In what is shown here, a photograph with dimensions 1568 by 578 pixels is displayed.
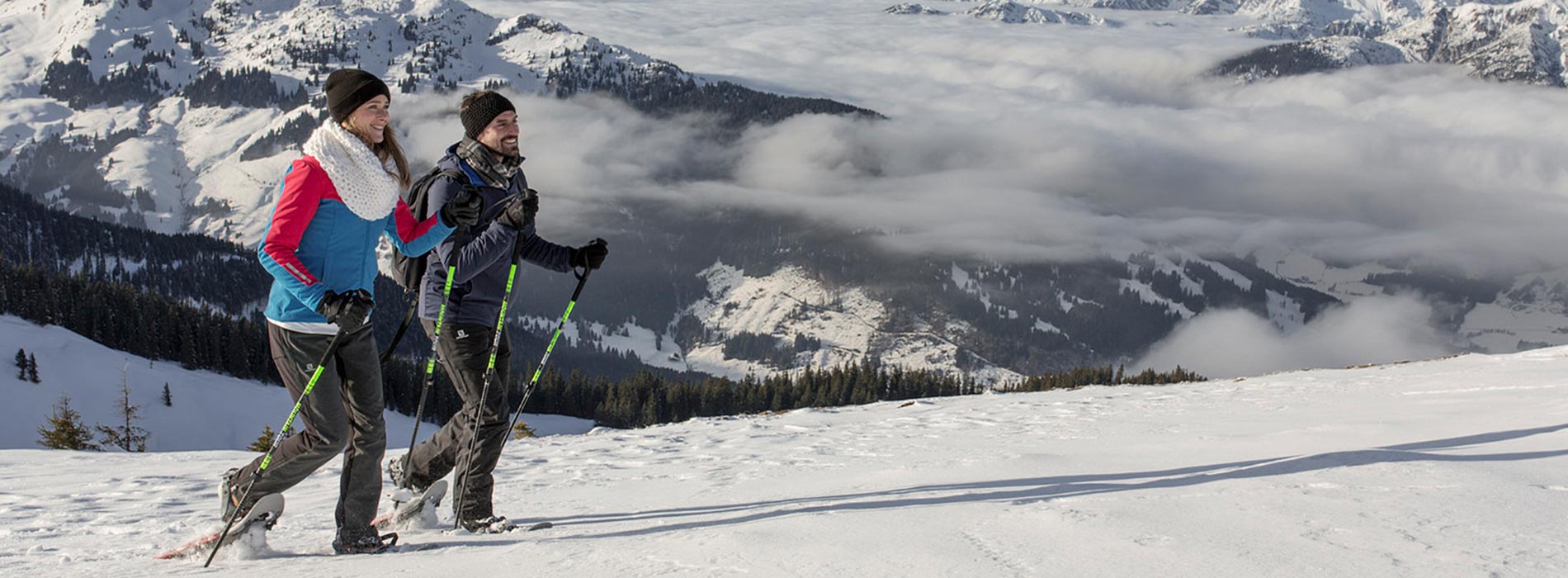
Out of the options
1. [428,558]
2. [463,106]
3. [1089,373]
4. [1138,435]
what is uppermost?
[463,106]

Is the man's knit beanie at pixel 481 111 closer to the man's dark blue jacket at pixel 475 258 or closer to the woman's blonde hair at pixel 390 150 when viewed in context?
the man's dark blue jacket at pixel 475 258

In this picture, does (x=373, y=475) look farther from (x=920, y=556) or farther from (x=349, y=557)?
(x=920, y=556)

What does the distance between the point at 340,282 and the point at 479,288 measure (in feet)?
4.15

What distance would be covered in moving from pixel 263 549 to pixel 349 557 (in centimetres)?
61

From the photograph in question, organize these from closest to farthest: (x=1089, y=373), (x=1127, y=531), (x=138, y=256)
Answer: (x=1127, y=531) → (x=1089, y=373) → (x=138, y=256)

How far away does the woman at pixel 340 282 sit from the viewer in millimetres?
5039

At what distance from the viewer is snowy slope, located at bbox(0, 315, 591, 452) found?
80438 millimetres

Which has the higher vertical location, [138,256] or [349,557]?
[349,557]

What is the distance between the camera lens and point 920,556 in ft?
14.9

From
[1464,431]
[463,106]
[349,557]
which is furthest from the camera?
[1464,431]

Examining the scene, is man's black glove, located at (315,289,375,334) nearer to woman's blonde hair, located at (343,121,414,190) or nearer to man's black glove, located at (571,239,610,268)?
woman's blonde hair, located at (343,121,414,190)

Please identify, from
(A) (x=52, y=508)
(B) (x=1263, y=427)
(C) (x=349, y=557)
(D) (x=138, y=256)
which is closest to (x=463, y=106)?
(C) (x=349, y=557)

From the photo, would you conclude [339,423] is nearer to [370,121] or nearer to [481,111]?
[370,121]

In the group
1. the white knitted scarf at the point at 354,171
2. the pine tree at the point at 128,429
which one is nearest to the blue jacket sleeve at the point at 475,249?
the white knitted scarf at the point at 354,171
